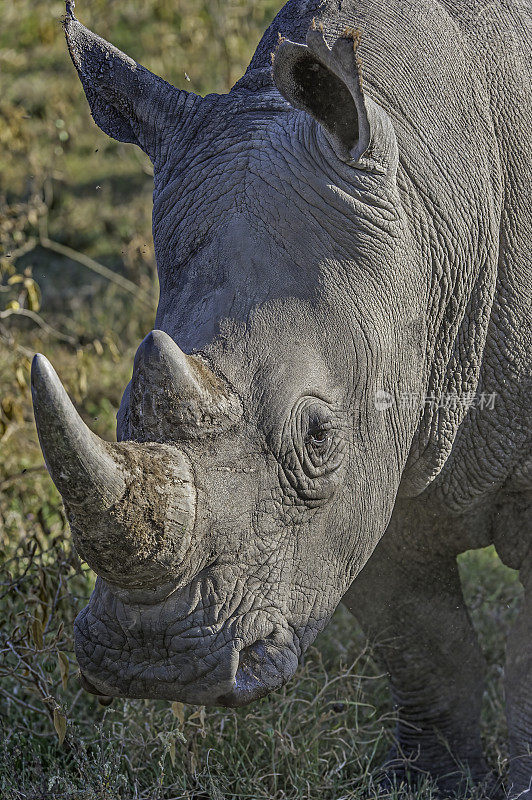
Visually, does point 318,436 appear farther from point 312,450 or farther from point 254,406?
point 254,406

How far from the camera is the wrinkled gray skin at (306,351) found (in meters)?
2.97

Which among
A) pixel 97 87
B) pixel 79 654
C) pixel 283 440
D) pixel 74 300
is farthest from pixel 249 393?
pixel 74 300

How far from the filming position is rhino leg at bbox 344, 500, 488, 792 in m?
4.55

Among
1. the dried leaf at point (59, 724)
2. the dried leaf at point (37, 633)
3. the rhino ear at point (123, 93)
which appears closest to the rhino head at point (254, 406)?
the rhino ear at point (123, 93)

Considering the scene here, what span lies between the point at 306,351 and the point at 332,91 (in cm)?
69

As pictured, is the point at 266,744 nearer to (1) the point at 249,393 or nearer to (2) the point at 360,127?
(1) the point at 249,393

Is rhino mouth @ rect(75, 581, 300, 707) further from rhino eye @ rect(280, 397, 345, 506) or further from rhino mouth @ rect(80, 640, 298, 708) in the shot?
rhino eye @ rect(280, 397, 345, 506)

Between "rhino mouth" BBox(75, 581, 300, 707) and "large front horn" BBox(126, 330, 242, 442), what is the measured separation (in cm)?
44

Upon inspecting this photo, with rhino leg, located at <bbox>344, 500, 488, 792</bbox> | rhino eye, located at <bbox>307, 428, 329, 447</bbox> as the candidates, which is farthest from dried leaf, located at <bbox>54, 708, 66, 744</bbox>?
rhino eye, located at <bbox>307, 428, 329, 447</bbox>

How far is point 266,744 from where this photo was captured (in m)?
4.44

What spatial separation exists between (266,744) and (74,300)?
5112 mm

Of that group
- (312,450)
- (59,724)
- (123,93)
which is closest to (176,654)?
(312,450)

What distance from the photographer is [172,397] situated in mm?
2934

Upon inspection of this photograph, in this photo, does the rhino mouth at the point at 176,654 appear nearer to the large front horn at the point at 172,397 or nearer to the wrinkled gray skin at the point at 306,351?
the wrinkled gray skin at the point at 306,351
